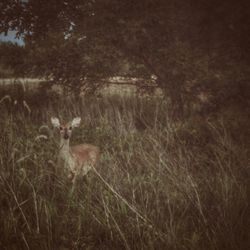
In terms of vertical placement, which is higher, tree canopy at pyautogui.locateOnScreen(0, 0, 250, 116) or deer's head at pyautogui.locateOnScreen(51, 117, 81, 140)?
tree canopy at pyautogui.locateOnScreen(0, 0, 250, 116)

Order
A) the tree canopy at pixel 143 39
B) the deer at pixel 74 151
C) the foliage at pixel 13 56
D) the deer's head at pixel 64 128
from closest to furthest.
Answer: the deer at pixel 74 151 < the deer's head at pixel 64 128 < the tree canopy at pixel 143 39 < the foliage at pixel 13 56

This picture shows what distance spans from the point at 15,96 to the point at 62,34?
7.60 ft

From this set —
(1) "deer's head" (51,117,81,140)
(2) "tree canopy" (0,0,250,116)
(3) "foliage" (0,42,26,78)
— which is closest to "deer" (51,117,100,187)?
(1) "deer's head" (51,117,81,140)

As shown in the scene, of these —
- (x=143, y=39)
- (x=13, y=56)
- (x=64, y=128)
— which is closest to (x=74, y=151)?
(x=64, y=128)

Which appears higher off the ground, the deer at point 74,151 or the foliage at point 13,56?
the foliage at point 13,56

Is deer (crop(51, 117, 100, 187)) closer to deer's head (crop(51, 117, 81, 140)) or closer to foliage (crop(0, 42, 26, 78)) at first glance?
deer's head (crop(51, 117, 81, 140))

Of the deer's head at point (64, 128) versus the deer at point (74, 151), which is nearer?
the deer at point (74, 151)

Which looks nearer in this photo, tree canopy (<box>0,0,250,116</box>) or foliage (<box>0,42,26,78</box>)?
tree canopy (<box>0,0,250,116</box>)

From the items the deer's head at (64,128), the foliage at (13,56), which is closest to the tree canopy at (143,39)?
the foliage at (13,56)

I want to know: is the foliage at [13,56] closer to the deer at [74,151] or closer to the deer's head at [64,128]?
the deer at [74,151]

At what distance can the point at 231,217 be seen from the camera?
2.11 meters

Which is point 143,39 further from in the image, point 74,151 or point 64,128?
point 74,151

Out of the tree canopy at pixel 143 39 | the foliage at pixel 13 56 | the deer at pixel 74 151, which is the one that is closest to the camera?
the deer at pixel 74 151

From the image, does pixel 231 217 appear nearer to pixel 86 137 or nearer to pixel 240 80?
pixel 240 80
